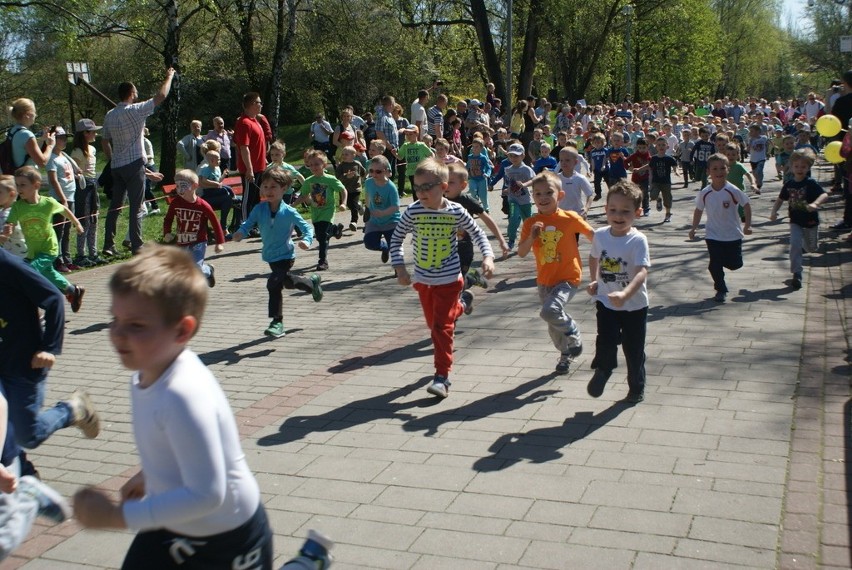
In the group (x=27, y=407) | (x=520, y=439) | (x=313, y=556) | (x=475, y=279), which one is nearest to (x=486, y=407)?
(x=520, y=439)

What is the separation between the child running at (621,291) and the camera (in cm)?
659

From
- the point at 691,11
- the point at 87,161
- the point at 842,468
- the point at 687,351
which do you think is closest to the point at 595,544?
the point at 842,468

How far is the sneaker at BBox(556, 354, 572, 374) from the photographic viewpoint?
24.6 feet

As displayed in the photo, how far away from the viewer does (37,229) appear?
934 cm

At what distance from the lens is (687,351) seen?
26.4 ft

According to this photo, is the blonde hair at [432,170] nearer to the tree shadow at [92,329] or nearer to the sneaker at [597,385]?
the sneaker at [597,385]

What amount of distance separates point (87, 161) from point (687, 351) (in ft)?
32.4

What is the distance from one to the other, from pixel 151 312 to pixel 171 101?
24562mm

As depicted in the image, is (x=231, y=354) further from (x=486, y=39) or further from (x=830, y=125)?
(x=486, y=39)

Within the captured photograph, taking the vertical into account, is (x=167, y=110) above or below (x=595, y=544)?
above

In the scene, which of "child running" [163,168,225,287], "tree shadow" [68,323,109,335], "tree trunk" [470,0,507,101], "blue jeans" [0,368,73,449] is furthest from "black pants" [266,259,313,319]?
"tree trunk" [470,0,507,101]

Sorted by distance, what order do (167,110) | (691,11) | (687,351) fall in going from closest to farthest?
(687,351)
(167,110)
(691,11)

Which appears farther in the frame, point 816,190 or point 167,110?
point 167,110

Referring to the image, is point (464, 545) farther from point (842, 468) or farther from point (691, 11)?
point (691, 11)
